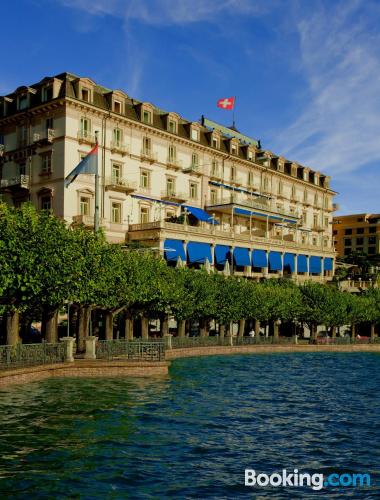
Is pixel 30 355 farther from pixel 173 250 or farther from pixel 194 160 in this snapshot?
pixel 194 160

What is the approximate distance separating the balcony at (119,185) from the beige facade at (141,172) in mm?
100

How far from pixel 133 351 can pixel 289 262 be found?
150 feet

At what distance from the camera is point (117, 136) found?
6194cm

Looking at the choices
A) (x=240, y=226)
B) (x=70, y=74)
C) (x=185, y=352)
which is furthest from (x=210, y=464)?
(x=240, y=226)

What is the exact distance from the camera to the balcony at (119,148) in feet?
200

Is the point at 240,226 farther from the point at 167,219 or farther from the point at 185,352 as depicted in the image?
the point at 185,352

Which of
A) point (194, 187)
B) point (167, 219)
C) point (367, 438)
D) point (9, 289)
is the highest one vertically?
point (194, 187)

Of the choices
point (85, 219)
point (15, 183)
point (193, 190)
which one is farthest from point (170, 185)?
point (15, 183)

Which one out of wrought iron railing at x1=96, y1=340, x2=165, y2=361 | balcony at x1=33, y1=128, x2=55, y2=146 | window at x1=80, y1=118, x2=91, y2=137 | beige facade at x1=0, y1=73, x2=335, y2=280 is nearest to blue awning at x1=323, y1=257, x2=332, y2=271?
beige facade at x1=0, y1=73, x2=335, y2=280

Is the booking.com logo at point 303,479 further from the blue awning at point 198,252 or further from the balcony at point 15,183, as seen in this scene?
the balcony at point 15,183

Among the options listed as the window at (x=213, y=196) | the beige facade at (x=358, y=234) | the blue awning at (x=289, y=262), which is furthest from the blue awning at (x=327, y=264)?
the beige facade at (x=358, y=234)

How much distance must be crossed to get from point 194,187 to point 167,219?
7388 millimetres

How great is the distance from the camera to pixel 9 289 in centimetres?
3206

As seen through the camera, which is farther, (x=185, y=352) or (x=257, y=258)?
(x=257, y=258)
